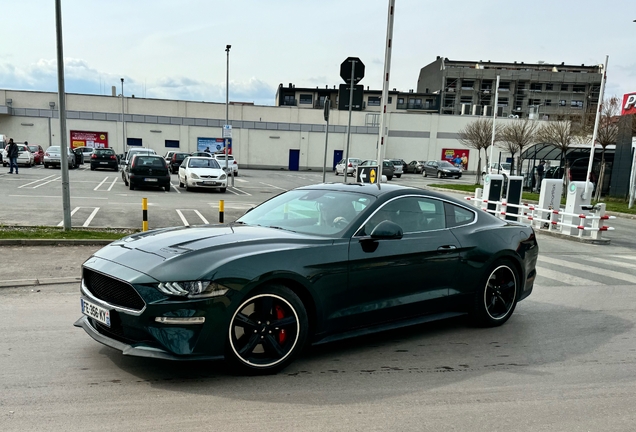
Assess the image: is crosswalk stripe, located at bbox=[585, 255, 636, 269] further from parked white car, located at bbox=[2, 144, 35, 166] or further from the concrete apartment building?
the concrete apartment building

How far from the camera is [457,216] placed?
5637mm

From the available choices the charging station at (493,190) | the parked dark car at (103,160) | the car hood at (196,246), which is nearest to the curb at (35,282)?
the car hood at (196,246)

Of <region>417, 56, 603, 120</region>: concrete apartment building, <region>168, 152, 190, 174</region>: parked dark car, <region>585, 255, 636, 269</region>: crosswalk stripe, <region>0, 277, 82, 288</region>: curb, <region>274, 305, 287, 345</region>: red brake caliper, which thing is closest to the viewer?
<region>274, 305, 287, 345</region>: red brake caliper

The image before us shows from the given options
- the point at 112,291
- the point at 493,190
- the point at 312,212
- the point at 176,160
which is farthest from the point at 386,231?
the point at 176,160

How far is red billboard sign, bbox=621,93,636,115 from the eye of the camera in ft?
81.5

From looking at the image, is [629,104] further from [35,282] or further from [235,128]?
[235,128]

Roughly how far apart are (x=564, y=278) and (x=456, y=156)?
176 ft

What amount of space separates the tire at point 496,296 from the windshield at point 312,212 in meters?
1.74

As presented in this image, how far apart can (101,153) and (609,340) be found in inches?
1394

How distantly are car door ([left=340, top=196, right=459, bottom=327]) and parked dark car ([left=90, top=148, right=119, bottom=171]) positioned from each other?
33630mm

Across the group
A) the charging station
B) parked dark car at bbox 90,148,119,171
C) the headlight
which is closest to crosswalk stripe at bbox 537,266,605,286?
the headlight

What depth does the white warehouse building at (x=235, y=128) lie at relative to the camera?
51.9 metres

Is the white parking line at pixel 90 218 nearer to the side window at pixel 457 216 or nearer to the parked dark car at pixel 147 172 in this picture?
the parked dark car at pixel 147 172

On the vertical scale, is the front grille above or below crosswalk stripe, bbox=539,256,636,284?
above
